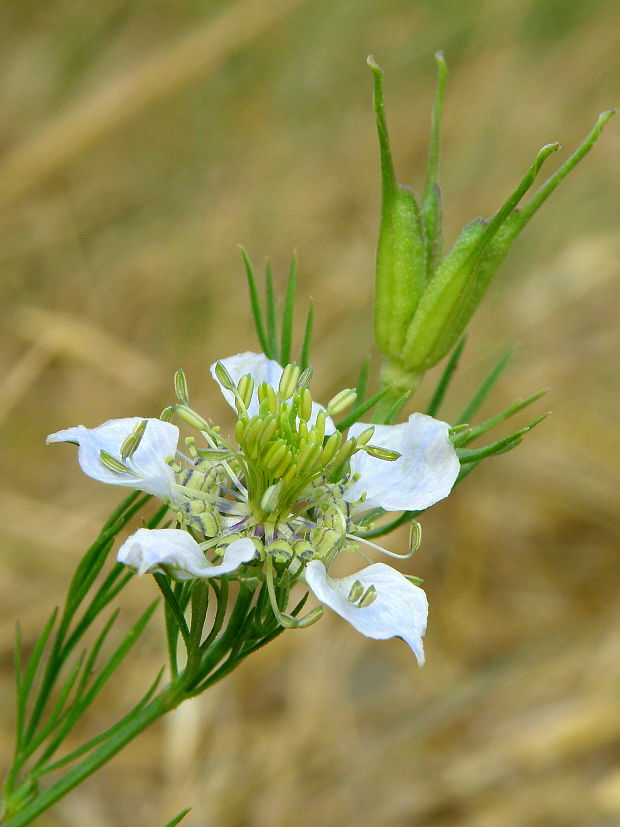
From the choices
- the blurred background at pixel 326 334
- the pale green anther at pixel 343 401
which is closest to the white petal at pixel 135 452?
the pale green anther at pixel 343 401

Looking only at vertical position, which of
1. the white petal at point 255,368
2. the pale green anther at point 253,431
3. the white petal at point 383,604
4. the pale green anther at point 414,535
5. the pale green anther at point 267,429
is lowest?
the white petal at point 383,604

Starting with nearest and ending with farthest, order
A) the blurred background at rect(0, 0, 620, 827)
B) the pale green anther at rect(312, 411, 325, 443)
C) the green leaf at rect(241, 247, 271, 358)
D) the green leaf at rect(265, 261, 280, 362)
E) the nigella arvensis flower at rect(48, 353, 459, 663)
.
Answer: the nigella arvensis flower at rect(48, 353, 459, 663) → the pale green anther at rect(312, 411, 325, 443) → the green leaf at rect(241, 247, 271, 358) → the green leaf at rect(265, 261, 280, 362) → the blurred background at rect(0, 0, 620, 827)

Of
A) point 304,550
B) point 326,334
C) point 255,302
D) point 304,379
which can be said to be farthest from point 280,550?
point 326,334

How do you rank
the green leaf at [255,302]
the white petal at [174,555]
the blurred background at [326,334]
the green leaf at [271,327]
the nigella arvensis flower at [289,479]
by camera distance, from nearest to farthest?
the white petal at [174,555] → the nigella arvensis flower at [289,479] → the green leaf at [255,302] → the green leaf at [271,327] → the blurred background at [326,334]

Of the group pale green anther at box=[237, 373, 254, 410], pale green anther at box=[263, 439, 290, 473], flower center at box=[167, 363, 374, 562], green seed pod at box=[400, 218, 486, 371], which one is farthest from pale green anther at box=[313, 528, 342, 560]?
green seed pod at box=[400, 218, 486, 371]

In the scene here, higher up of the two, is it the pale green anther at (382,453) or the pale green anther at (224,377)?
the pale green anther at (224,377)

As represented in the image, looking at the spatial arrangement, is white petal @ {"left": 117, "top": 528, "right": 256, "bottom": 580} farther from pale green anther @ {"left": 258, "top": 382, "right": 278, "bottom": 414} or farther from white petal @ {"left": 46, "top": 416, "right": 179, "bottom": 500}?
pale green anther @ {"left": 258, "top": 382, "right": 278, "bottom": 414}

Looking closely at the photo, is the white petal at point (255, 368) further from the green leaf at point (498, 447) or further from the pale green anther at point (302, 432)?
the green leaf at point (498, 447)
